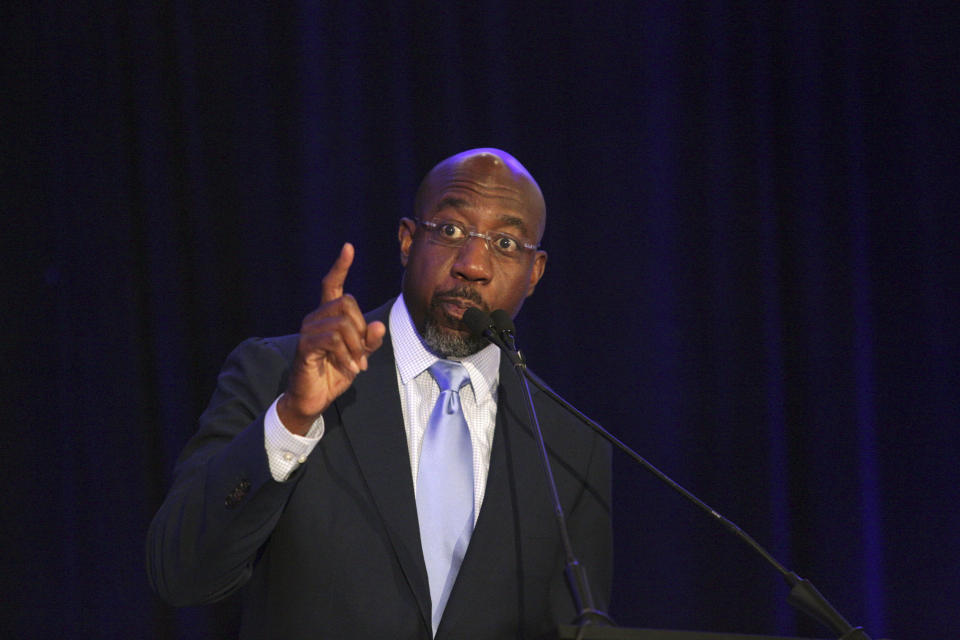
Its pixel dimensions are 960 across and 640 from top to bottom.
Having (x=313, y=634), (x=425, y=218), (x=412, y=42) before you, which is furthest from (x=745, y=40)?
(x=313, y=634)

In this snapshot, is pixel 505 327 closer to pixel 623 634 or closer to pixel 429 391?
pixel 429 391

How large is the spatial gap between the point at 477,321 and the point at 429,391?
1.16ft

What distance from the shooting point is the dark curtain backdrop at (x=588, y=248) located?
281 cm

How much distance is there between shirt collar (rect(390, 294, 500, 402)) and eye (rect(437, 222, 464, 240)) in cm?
20

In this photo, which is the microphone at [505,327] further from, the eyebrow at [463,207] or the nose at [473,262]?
the eyebrow at [463,207]

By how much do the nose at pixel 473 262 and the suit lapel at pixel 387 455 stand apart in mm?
271

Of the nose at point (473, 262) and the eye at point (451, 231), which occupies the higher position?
the eye at point (451, 231)

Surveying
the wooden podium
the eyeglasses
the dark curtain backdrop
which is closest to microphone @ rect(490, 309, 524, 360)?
the eyeglasses

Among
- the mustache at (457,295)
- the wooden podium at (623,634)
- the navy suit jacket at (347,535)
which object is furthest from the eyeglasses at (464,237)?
the wooden podium at (623,634)

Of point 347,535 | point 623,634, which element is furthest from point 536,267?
point 623,634

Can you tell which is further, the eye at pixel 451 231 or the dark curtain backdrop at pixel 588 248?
the dark curtain backdrop at pixel 588 248

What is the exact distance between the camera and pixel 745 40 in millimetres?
3188

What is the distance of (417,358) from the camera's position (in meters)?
2.16

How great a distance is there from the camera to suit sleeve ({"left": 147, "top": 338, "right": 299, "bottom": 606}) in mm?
1620
